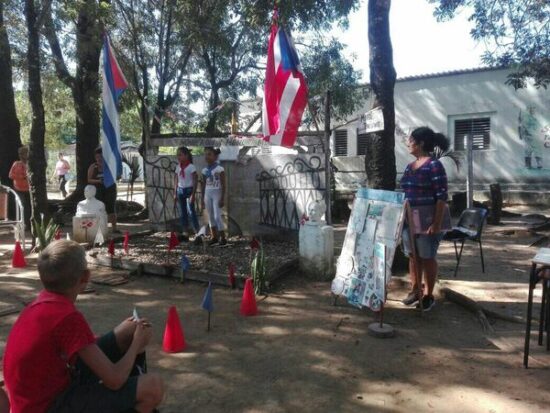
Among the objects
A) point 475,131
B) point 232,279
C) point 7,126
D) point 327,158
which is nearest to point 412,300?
point 232,279

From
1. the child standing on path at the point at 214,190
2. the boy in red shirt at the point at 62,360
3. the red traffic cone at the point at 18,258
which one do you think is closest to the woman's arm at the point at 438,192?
the boy in red shirt at the point at 62,360

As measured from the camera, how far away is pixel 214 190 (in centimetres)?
855

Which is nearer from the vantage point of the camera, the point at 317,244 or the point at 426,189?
the point at 426,189

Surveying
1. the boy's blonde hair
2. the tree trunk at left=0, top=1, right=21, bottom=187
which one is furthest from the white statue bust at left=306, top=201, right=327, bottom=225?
the tree trunk at left=0, top=1, right=21, bottom=187

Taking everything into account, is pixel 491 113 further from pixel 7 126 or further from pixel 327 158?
pixel 7 126

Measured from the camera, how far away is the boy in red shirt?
2.10 meters

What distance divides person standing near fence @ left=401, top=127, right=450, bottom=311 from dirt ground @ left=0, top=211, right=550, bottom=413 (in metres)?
0.62

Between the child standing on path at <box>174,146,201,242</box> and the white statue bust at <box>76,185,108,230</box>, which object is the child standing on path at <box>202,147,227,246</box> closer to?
the child standing on path at <box>174,146,201,242</box>

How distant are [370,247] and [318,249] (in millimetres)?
1772

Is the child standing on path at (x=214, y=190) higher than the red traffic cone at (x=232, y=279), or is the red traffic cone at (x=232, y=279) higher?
the child standing on path at (x=214, y=190)

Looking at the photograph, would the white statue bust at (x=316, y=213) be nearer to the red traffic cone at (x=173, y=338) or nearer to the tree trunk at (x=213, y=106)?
the red traffic cone at (x=173, y=338)

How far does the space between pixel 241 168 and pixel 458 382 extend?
257 inches

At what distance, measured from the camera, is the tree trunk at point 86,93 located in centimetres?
1241

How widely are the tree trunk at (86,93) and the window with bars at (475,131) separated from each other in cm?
1253
